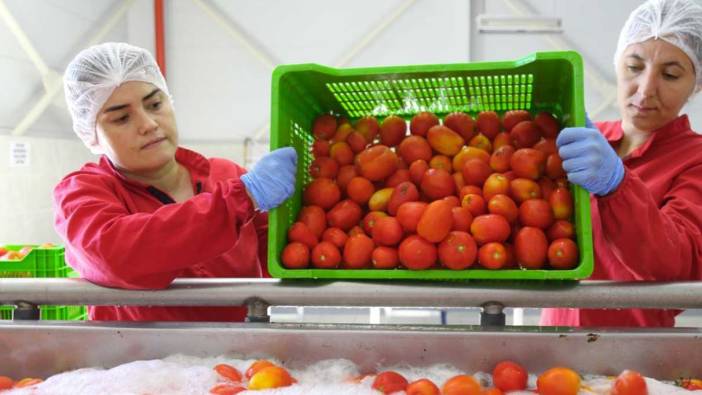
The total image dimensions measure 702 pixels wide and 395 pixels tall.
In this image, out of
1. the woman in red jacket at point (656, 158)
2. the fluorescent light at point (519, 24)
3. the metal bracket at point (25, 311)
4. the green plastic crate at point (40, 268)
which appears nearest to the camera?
the woman in red jacket at point (656, 158)

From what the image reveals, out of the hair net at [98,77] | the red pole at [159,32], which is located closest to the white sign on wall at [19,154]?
the red pole at [159,32]

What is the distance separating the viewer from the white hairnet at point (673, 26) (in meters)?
1.65

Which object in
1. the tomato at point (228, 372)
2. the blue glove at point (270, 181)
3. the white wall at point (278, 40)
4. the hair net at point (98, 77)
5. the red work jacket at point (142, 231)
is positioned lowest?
the tomato at point (228, 372)

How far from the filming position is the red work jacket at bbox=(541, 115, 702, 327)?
127cm

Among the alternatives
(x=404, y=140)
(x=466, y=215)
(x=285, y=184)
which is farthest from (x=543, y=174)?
(x=285, y=184)

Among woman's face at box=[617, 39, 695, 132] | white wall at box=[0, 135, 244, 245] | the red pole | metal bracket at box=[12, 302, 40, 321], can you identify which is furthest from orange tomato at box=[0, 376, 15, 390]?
the red pole

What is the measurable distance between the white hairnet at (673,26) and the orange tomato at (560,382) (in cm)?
110

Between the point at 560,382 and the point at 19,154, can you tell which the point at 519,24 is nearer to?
the point at 19,154

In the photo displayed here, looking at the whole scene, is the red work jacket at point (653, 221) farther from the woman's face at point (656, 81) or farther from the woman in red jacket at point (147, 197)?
the woman in red jacket at point (147, 197)

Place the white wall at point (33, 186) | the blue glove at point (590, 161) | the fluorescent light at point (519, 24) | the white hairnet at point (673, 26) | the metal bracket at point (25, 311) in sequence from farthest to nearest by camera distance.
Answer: the fluorescent light at point (519, 24) → the white wall at point (33, 186) → the white hairnet at point (673, 26) → the metal bracket at point (25, 311) → the blue glove at point (590, 161)

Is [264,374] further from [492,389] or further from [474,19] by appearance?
[474,19]

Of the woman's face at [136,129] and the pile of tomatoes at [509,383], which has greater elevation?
the woman's face at [136,129]

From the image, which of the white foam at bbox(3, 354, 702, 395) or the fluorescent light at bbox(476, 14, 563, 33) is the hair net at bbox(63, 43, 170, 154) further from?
the fluorescent light at bbox(476, 14, 563, 33)

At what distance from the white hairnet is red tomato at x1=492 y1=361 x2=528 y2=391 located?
1122 mm
